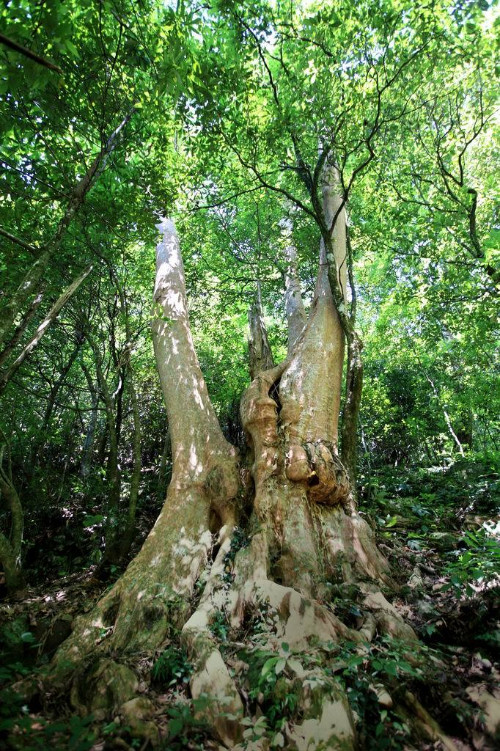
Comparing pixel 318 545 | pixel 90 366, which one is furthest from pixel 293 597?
pixel 90 366

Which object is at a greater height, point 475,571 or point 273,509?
point 273,509

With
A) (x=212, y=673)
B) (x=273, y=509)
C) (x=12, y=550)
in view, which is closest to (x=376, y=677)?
(x=212, y=673)

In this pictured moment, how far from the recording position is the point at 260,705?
2174 millimetres

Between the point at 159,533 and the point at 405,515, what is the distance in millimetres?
4045

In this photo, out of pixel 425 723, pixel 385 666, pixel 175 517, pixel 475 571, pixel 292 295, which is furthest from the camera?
pixel 292 295

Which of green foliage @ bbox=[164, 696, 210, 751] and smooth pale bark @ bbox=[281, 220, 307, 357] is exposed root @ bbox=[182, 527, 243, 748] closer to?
green foliage @ bbox=[164, 696, 210, 751]

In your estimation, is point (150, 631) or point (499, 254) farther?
point (499, 254)

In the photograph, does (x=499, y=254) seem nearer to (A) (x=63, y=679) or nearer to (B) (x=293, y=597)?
(B) (x=293, y=597)

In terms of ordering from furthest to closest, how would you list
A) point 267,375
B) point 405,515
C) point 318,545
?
point 405,515
point 267,375
point 318,545

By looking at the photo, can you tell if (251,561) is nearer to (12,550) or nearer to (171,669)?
(171,669)

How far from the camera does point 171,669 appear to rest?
250 cm

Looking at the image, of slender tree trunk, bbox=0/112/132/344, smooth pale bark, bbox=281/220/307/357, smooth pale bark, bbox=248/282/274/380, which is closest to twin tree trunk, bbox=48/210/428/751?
smooth pale bark, bbox=248/282/274/380

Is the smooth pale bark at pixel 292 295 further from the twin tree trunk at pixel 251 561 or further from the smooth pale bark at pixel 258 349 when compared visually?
the twin tree trunk at pixel 251 561

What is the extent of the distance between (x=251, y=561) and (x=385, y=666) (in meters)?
1.36
